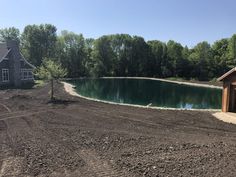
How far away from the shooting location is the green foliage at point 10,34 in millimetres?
69125

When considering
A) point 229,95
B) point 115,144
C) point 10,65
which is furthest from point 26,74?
point 115,144

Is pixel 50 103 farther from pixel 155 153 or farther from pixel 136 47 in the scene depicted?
pixel 136 47

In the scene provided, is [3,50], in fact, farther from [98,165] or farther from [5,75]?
[98,165]

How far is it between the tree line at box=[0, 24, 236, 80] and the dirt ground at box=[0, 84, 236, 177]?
48.5 meters

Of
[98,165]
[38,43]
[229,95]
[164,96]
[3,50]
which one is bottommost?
[164,96]

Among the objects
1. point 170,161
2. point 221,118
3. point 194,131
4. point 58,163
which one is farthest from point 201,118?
point 58,163

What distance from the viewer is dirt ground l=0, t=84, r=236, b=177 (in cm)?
657

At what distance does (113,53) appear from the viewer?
6531 cm

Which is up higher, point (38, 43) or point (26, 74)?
point (38, 43)

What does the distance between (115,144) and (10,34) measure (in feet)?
227

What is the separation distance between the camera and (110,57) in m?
64.6

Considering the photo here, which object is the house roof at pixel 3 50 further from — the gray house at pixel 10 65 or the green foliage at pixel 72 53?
the green foliage at pixel 72 53

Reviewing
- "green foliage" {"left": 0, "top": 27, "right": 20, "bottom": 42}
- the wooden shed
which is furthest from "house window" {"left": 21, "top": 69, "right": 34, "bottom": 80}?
"green foliage" {"left": 0, "top": 27, "right": 20, "bottom": 42}

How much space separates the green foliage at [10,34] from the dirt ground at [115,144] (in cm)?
6105
